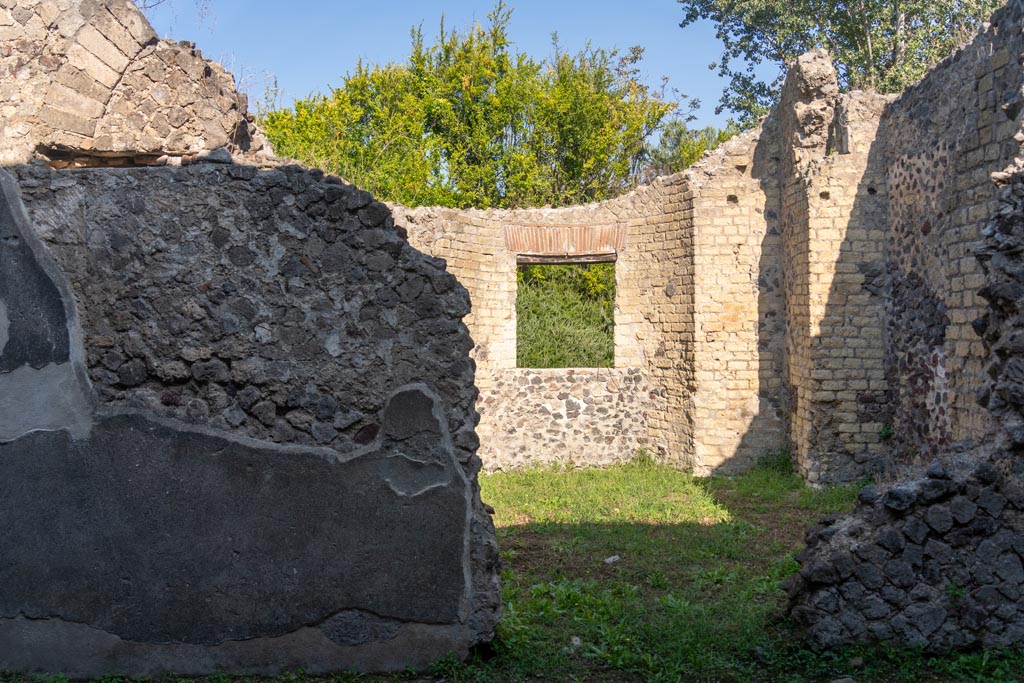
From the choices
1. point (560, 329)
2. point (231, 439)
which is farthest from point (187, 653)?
point (560, 329)

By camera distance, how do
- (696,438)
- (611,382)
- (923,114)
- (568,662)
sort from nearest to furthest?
1. (568,662)
2. (923,114)
3. (696,438)
4. (611,382)

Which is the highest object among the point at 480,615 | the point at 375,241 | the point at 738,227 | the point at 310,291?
the point at 738,227

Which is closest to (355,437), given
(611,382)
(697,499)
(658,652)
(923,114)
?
(658,652)

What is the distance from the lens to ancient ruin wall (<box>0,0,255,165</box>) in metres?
5.29

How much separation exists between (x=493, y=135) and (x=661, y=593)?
1411 cm

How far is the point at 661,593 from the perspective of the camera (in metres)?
5.17

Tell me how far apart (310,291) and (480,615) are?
164cm

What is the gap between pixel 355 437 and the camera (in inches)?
144

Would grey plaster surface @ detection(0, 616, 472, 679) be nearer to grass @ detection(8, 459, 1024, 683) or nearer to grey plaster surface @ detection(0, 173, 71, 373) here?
grass @ detection(8, 459, 1024, 683)

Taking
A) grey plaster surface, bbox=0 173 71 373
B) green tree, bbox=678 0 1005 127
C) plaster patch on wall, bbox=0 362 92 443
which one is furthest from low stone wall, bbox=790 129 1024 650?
green tree, bbox=678 0 1005 127

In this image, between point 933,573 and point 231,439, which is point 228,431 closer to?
point 231,439

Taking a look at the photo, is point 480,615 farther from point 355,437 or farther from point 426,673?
point 355,437

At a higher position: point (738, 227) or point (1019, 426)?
point (738, 227)

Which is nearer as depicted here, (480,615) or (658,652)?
(480,615)
